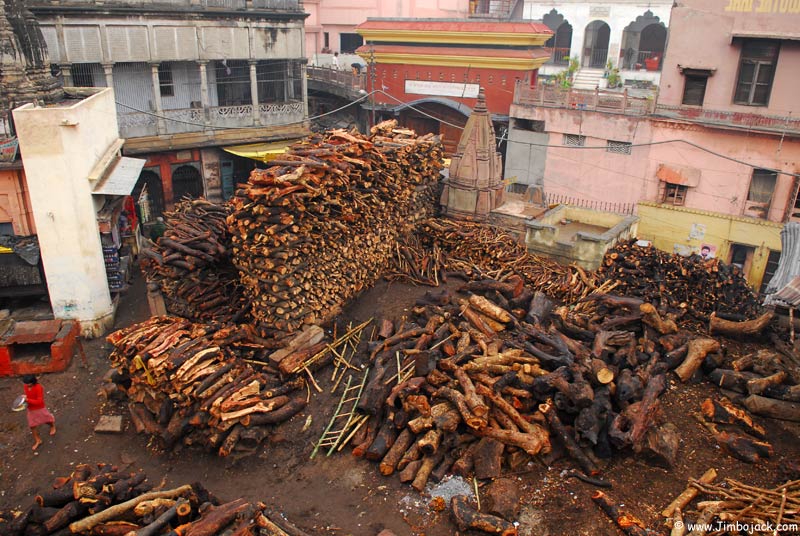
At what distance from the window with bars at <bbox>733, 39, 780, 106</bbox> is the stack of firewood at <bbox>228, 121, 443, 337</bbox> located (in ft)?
53.1

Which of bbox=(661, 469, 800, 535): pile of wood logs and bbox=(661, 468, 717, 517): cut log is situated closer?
bbox=(661, 469, 800, 535): pile of wood logs

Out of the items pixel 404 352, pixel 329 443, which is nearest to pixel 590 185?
pixel 404 352

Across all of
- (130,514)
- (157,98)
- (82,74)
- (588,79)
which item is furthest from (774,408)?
(588,79)

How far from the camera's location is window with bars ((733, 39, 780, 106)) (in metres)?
23.7

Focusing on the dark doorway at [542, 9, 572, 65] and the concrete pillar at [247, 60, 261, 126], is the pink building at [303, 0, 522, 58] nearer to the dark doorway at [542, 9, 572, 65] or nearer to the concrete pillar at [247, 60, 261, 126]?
the dark doorway at [542, 9, 572, 65]

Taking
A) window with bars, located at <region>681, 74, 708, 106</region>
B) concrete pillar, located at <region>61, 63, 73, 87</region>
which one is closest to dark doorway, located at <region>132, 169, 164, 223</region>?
concrete pillar, located at <region>61, 63, 73, 87</region>

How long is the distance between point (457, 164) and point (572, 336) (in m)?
7.97

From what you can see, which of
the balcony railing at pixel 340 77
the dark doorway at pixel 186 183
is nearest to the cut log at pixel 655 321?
the dark doorway at pixel 186 183

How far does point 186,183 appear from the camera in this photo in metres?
27.2

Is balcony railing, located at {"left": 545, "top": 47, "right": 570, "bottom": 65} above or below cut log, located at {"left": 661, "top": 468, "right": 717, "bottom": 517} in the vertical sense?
above

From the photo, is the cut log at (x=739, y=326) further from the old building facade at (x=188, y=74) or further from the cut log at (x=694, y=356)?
the old building facade at (x=188, y=74)

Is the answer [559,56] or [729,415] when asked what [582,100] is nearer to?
[729,415]

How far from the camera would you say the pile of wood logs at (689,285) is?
14820 millimetres

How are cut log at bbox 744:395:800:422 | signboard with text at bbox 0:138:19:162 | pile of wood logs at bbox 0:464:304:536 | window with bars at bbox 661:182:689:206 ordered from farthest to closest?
window with bars at bbox 661:182:689:206
signboard with text at bbox 0:138:19:162
cut log at bbox 744:395:800:422
pile of wood logs at bbox 0:464:304:536
